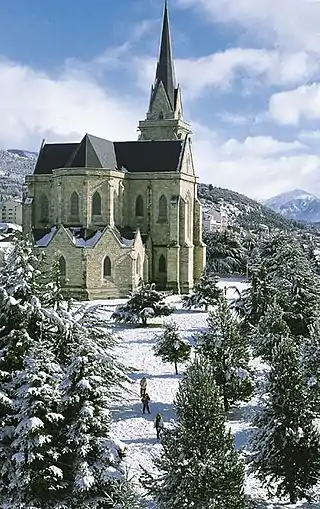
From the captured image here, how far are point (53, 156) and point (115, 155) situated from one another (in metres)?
5.80

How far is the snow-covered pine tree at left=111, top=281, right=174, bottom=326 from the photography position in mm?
38781

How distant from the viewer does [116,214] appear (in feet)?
176

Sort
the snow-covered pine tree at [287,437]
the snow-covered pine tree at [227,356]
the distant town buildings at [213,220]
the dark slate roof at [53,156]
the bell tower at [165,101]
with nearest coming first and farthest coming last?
the snow-covered pine tree at [287,437] → the snow-covered pine tree at [227,356] → the dark slate roof at [53,156] → the bell tower at [165,101] → the distant town buildings at [213,220]

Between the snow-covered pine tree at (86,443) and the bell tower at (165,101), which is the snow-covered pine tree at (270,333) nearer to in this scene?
the snow-covered pine tree at (86,443)

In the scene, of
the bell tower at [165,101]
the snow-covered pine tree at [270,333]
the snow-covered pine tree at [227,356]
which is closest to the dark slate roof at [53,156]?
the bell tower at [165,101]

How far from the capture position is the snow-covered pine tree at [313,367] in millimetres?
19170

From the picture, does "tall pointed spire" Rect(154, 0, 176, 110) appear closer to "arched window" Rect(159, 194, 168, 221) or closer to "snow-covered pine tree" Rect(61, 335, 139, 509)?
"arched window" Rect(159, 194, 168, 221)

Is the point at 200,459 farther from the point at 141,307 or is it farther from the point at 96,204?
the point at 96,204

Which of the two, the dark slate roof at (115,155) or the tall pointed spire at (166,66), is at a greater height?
the tall pointed spire at (166,66)

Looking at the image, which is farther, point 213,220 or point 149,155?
point 213,220

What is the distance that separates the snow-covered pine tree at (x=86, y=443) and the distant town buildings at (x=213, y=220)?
471ft

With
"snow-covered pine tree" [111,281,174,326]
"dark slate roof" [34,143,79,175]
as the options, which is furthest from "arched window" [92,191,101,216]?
"snow-covered pine tree" [111,281,174,326]

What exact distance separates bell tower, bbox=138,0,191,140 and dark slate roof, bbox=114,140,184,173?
7238 millimetres

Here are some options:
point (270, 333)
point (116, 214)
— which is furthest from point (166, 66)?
point (270, 333)
